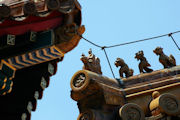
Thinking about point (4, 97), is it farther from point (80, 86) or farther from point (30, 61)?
point (80, 86)

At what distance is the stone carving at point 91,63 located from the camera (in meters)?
8.54

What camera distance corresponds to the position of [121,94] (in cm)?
820

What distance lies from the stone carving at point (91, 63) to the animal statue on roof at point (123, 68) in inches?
21.1

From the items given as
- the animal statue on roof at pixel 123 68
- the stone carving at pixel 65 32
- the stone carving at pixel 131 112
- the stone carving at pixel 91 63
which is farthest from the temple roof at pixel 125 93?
the stone carving at pixel 65 32

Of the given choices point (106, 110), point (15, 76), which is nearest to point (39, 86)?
point (15, 76)

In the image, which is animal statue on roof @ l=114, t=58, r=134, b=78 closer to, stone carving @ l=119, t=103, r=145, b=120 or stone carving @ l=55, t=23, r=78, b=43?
stone carving @ l=55, t=23, r=78, b=43

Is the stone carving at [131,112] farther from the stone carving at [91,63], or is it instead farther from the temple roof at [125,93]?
the stone carving at [91,63]

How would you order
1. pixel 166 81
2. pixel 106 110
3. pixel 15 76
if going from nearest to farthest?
pixel 106 110 → pixel 166 81 → pixel 15 76

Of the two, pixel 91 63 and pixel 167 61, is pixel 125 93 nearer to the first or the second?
pixel 91 63

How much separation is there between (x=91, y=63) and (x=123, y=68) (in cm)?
87

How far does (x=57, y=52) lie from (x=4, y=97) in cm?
196

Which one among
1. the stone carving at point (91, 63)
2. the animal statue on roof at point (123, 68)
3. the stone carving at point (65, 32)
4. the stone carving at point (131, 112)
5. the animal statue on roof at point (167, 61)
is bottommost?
the stone carving at point (131, 112)

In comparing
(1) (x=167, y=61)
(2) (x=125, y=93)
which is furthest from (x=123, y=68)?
(1) (x=167, y=61)

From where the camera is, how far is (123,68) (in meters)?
8.93
